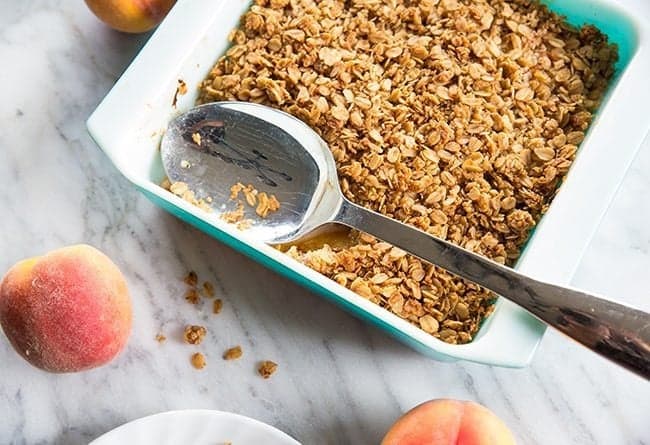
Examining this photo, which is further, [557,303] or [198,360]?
[198,360]

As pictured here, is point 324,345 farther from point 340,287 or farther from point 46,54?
point 46,54

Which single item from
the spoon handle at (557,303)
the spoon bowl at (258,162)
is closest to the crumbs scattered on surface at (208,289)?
the spoon bowl at (258,162)

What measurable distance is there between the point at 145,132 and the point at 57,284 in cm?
18

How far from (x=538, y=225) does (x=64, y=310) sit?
0.48 meters

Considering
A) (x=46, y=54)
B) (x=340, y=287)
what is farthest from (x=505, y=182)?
(x=46, y=54)

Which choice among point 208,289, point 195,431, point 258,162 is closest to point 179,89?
point 258,162

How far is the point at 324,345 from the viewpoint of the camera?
1057 millimetres

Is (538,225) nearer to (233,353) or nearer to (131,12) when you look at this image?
(233,353)

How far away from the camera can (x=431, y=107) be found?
39.5 inches

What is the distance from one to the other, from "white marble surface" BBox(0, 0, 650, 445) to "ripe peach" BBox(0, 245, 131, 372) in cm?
8

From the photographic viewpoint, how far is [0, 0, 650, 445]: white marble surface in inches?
40.8

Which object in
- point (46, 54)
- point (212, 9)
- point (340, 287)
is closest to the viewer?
point (340, 287)

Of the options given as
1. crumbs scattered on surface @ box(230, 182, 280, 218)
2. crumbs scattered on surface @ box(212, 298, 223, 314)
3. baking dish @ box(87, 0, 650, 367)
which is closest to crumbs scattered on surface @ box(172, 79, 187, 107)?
baking dish @ box(87, 0, 650, 367)

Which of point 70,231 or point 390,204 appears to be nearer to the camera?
point 390,204
